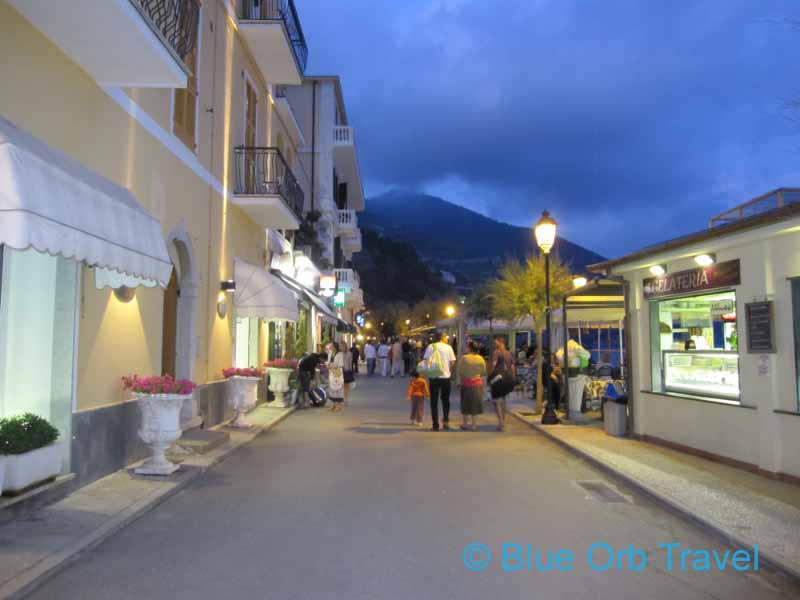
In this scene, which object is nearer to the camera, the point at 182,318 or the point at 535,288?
the point at 182,318

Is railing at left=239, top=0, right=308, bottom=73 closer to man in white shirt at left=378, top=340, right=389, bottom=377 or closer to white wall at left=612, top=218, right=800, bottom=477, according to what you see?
white wall at left=612, top=218, right=800, bottom=477

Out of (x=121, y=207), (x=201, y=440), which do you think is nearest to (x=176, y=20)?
(x=121, y=207)

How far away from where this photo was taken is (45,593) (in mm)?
4426

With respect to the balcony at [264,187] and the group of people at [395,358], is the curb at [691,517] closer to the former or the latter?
the balcony at [264,187]

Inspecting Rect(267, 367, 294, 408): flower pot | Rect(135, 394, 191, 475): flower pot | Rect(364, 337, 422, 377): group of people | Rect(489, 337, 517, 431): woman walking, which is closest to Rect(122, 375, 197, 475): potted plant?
Rect(135, 394, 191, 475): flower pot

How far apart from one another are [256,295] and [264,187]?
2.63 metres

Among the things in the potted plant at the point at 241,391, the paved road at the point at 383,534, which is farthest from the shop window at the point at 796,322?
the potted plant at the point at 241,391

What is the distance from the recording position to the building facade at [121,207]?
5.93 meters

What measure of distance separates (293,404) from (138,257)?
11895mm

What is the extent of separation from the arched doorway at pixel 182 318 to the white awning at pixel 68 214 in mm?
4346

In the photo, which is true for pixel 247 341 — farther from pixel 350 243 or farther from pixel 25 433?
pixel 350 243

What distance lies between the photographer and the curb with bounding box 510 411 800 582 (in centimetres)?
498

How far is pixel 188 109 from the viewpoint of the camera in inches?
452

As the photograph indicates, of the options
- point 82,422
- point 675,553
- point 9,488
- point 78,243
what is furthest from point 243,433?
point 675,553
